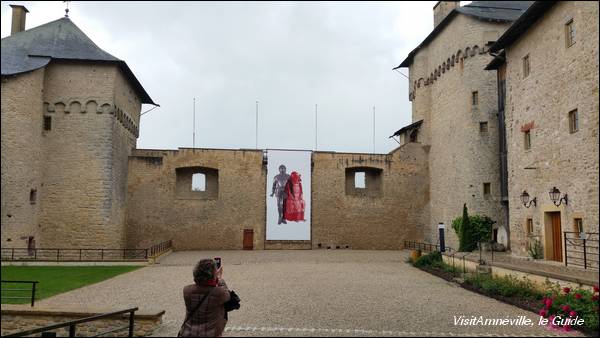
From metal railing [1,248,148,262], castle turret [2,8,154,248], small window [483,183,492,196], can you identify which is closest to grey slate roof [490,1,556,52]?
small window [483,183,492,196]

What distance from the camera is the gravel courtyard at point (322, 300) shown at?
6.58 meters

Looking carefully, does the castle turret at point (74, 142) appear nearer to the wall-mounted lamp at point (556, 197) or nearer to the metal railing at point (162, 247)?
the metal railing at point (162, 247)

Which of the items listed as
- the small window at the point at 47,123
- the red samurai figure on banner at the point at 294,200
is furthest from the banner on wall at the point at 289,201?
the small window at the point at 47,123

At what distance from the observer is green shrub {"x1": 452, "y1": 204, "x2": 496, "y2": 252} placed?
17.5 meters

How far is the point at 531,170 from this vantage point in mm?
12867

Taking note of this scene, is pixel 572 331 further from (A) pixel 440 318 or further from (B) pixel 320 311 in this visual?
(B) pixel 320 311

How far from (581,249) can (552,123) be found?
11.1ft

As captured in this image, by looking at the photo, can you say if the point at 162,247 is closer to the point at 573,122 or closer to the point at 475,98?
the point at 475,98

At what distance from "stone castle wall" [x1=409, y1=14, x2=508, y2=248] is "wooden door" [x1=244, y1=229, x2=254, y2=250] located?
9.16 m

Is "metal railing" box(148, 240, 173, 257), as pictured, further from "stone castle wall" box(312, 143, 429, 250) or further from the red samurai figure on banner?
"stone castle wall" box(312, 143, 429, 250)

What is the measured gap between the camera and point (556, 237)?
11664mm

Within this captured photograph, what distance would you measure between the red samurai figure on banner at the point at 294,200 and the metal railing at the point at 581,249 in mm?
13863

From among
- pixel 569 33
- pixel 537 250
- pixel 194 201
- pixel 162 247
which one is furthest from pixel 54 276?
pixel 569 33

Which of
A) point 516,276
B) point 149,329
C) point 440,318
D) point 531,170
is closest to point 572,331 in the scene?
point 440,318
